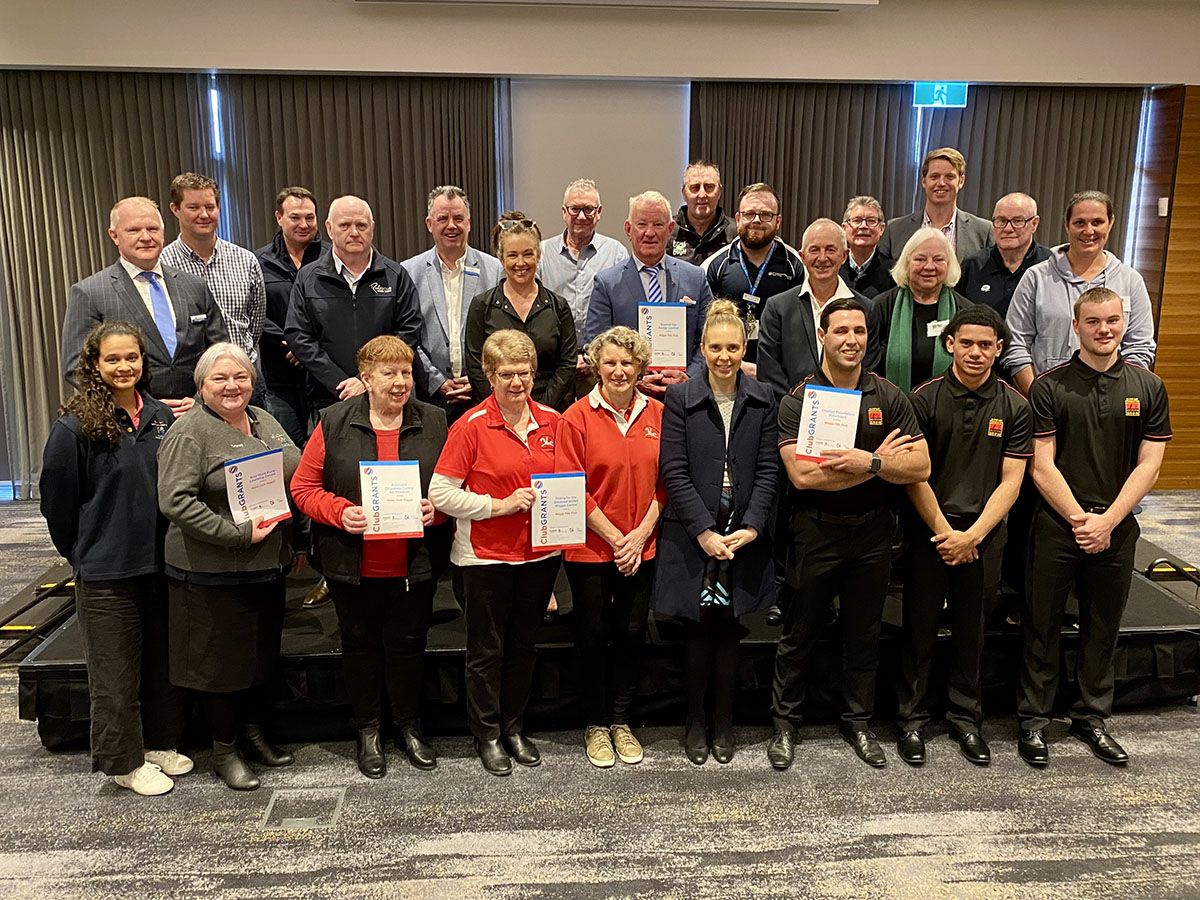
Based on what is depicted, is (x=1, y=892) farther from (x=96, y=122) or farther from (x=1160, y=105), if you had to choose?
(x=1160, y=105)

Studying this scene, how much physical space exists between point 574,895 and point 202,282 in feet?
8.37

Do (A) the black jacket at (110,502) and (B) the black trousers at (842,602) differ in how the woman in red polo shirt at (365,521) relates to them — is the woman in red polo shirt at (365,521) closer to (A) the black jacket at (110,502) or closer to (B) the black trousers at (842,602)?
(A) the black jacket at (110,502)

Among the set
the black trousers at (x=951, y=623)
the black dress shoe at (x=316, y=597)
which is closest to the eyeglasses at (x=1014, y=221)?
the black trousers at (x=951, y=623)

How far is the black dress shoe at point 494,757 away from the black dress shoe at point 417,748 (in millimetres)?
167

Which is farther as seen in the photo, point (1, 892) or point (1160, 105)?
point (1160, 105)

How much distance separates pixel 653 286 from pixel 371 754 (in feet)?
6.80

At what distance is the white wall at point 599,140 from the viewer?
6.12 metres

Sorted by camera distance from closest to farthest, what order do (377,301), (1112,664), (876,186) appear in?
(1112,664) < (377,301) < (876,186)

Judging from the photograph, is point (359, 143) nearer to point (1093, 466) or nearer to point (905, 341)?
point (905, 341)

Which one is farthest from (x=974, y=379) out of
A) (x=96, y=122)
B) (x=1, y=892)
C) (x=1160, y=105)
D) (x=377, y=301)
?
(x=96, y=122)

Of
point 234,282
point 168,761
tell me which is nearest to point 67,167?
point 234,282

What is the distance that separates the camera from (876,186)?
6.37 meters

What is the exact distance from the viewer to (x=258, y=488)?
2.80 metres

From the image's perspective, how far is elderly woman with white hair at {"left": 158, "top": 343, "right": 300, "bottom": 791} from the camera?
108 inches
